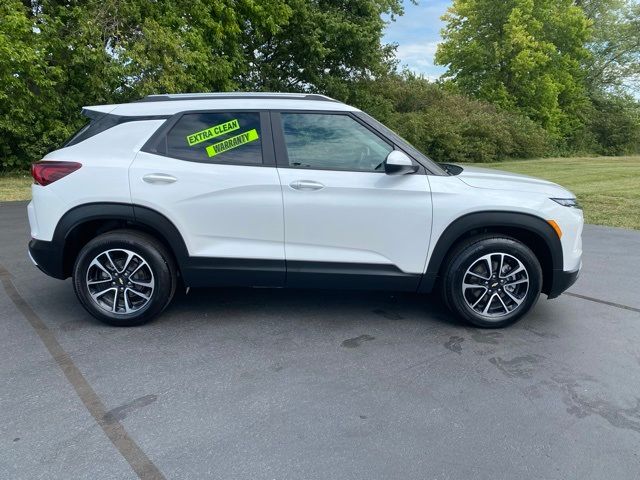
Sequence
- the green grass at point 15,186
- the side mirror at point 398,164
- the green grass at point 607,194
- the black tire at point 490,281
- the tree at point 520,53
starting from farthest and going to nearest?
the tree at point 520,53, the green grass at point 15,186, the green grass at point 607,194, the black tire at point 490,281, the side mirror at point 398,164

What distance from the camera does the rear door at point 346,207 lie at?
379cm

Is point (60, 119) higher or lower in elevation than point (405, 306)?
higher

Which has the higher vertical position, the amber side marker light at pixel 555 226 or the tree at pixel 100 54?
the tree at pixel 100 54

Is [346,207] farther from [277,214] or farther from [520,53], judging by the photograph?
[520,53]

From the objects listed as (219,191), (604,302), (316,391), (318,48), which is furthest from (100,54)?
(604,302)

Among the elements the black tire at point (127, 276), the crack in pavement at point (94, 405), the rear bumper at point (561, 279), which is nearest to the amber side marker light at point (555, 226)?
the rear bumper at point (561, 279)

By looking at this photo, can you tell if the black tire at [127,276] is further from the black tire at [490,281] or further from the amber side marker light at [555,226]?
the amber side marker light at [555,226]

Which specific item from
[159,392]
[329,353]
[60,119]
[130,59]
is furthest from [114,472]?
[60,119]

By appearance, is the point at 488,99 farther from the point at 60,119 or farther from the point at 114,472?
the point at 114,472

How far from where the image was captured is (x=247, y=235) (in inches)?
153

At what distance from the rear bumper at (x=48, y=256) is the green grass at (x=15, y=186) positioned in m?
8.15

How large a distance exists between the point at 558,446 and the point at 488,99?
124ft

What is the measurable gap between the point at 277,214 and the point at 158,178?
3.10ft

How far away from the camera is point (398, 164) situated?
3.69 metres
